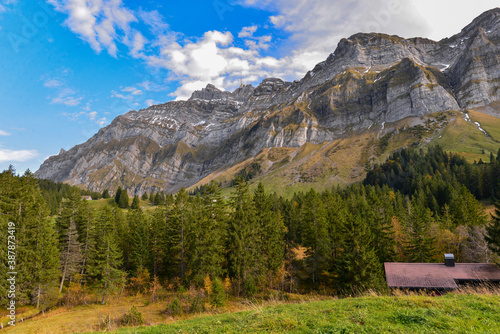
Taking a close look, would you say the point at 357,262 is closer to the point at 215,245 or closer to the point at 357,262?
the point at 357,262

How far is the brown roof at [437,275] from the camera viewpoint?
2624cm

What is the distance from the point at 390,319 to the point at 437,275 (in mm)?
25043

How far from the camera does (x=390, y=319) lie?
956 centimetres

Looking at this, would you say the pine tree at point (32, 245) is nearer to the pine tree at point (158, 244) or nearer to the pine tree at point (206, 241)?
the pine tree at point (158, 244)

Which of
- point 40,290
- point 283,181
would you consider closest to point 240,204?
point 40,290

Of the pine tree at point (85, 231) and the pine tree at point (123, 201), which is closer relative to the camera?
the pine tree at point (85, 231)

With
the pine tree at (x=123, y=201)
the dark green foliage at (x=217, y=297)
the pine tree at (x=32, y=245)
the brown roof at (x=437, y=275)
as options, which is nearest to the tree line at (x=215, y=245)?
the pine tree at (x=32, y=245)

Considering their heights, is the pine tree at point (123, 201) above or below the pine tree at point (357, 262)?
above

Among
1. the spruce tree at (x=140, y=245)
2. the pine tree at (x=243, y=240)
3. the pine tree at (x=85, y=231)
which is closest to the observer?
the pine tree at (x=243, y=240)

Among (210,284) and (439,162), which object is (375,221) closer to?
(210,284)

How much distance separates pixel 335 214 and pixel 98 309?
41.9 meters

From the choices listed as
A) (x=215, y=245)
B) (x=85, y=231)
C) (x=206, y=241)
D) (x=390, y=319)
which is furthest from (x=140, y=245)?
(x=390, y=319)

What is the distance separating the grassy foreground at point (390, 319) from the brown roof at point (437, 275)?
1808cm

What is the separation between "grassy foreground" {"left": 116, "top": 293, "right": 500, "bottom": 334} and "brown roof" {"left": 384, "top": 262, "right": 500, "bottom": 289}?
18.1 m
